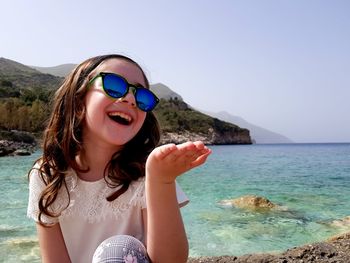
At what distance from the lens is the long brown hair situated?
2.22 meters

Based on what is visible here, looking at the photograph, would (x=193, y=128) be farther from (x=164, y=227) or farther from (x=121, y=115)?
(x=164, y=227)

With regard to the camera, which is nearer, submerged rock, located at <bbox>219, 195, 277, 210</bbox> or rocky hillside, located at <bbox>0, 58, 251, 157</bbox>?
submerged rock, located at <bbox>219, 195, 277, 210</bbox>

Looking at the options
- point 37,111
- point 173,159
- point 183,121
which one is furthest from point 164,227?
point 183,121

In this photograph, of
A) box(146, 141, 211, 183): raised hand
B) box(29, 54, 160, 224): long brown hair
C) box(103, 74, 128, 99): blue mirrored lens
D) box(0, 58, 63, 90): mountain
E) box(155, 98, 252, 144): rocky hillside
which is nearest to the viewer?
box(146, 141, 211, 183): raised hand

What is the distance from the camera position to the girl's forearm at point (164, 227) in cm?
174

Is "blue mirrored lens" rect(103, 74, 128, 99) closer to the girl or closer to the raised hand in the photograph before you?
the girl

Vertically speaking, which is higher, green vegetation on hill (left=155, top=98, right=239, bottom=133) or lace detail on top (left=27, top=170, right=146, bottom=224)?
lace detail on top (left=27, top=170, right=146, bottom=224)

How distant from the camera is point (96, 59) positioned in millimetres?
2375

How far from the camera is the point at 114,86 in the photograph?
209 cm

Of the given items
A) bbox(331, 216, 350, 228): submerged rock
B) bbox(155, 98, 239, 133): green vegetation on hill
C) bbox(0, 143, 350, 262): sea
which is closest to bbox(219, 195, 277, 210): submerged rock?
bbox(0, 143, 350, 262): sea

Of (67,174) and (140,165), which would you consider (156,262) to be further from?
(67,174)

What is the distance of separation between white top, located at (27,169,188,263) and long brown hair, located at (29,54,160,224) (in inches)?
2.2

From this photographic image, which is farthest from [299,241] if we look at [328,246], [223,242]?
[328,246]

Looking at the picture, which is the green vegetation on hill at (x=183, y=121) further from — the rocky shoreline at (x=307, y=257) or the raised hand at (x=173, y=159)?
the raised hand at (x=173, y=159)
